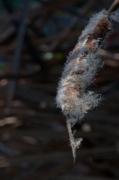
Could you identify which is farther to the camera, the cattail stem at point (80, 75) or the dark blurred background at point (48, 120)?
the dark blurred background at point (48, 120)

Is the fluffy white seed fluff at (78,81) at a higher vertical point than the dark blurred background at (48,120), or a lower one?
lower

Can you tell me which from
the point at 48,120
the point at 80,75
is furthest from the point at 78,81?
the point at 48,120

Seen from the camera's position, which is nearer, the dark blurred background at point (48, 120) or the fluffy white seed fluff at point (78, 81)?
the fluffy white seed fluff at point (78, 81)

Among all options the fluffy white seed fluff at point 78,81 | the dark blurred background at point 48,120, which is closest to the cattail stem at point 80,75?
the fluffy white seed fluff at point 78,81

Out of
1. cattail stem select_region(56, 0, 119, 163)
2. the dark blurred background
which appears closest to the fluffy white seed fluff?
cattail stem select_region(56, 0, 119, 163)

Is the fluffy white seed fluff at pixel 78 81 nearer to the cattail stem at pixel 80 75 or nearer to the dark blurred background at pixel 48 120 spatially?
the cattail stem at pixel 80 75

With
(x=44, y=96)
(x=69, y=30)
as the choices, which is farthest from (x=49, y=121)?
(x=69, y=30)
